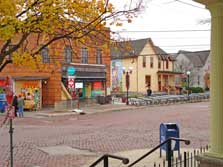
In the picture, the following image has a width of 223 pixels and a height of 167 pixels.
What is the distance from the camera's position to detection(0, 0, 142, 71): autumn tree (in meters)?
8.57

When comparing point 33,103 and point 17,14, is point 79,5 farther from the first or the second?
point 33,103

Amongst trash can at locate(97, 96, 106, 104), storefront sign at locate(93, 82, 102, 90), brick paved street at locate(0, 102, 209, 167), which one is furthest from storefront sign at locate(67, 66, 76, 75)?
brick paved street at locate(0, 102, 209, 167)

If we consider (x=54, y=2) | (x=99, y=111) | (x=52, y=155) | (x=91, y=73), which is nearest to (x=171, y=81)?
(x=91, y=73)

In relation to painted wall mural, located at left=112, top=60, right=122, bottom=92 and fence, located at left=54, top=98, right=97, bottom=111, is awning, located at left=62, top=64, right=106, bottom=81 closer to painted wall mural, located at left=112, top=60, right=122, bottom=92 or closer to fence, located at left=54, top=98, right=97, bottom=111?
fence, located at left=54, top=98, right=97, bottom=111

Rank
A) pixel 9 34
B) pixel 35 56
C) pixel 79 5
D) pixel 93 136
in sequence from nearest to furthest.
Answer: pixel 9 34
pixel 79 5
pixel 35 56
pixel 93 136

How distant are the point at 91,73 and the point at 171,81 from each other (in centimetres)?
3347

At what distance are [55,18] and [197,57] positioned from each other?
310ft

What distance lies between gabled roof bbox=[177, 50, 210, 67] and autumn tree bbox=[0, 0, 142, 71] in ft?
295

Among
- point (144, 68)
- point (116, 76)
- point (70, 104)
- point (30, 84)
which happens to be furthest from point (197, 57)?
point (30, 84)

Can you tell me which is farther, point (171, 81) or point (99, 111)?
point (171, 81)

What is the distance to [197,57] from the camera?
10075 cm

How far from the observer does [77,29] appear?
9.45 m

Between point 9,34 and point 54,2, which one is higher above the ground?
point 54,2

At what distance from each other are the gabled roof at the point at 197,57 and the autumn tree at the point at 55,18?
89848 mm
